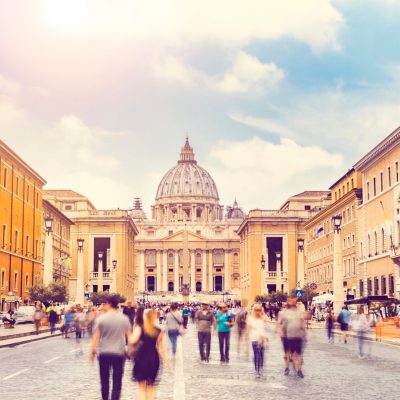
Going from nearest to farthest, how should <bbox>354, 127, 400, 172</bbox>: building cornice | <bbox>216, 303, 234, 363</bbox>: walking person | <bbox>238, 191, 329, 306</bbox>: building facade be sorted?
<bbox>216, 303, 234, 363</bbox>: walking person, <bbox>354, 127, 400, 172</bbox>: building cornice, <bbox>238, 191, 329, 306</bbox>: building facade

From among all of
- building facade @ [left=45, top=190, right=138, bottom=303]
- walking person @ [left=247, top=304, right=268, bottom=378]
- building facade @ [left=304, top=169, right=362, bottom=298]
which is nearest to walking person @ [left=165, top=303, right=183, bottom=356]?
walking person @ [left=247, top=304, right=268, bottom=378]

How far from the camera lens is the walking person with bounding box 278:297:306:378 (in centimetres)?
2033

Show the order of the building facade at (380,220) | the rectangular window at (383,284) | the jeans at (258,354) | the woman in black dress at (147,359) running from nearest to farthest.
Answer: the woman in black dress at (147,359) → the jeans at (258,354) → the building facade at (380,220) → the rectangular window at (383,284)

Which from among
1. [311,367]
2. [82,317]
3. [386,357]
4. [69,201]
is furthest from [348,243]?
[69,201]

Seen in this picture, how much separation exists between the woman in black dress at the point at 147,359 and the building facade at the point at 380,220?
4790 centimetres

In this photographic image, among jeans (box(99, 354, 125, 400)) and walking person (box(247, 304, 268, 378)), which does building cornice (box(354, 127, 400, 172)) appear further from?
jeans (box(99, 354, 125, 400))

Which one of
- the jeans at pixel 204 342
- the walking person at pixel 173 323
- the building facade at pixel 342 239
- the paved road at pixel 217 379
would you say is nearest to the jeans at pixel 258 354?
the paved road at pixel 217 379

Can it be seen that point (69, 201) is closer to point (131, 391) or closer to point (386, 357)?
point (386, 357)

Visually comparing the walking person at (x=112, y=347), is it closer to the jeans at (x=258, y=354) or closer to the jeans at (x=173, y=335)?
the jeans at (x=258, y=354)

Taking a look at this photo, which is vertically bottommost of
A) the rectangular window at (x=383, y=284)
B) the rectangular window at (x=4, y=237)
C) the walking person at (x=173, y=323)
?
the walking person at (x=173, y=323)

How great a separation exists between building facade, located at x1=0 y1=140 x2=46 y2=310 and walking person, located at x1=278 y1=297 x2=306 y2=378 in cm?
4847

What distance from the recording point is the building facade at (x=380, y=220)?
63125mm

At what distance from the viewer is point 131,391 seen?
17.1 meters

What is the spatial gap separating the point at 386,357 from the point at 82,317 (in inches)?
647
